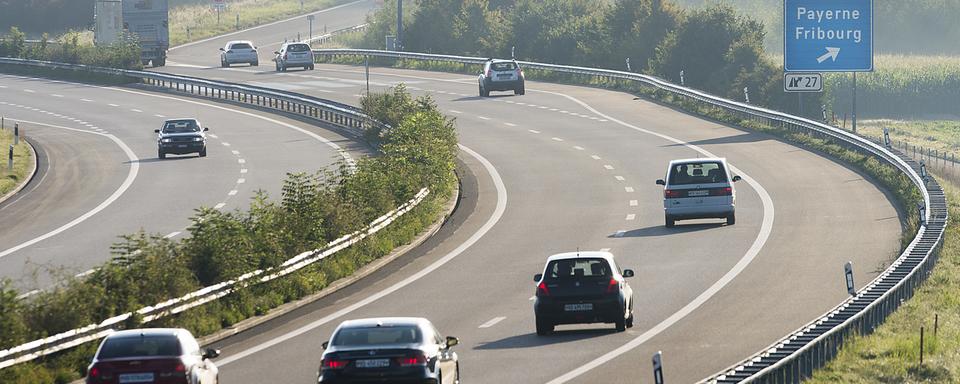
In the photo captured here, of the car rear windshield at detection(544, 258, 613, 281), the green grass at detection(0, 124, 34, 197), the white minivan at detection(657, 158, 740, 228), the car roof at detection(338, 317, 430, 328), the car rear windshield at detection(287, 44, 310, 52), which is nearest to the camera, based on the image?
the car roof at detection(338, 317, 430, 328)

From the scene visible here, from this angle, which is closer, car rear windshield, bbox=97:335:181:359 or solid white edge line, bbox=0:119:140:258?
car rear windshield, bbox=97:335:181:359

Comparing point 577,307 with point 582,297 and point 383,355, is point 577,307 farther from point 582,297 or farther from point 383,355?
point 383,355

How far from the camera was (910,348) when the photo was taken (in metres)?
22.6

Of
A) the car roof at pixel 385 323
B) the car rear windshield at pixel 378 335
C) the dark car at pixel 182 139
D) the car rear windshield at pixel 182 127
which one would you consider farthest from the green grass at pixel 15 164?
the car rear windshield at pixel 378 335

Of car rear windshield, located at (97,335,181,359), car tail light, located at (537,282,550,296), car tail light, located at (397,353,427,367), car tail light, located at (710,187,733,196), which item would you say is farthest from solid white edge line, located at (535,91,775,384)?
car rear windshield, located at (97,335,181,359)

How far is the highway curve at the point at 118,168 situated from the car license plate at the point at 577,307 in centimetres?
749

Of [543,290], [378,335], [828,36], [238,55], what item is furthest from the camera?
[238,55]

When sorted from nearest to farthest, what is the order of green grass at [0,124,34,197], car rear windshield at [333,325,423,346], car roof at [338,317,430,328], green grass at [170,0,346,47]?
1. car rear windshield at [333,325,423,346]
2. car roof at [338,317,430,328]
3. green grass at [0,124,34,197]
4. green grass at [170,0,346,47]

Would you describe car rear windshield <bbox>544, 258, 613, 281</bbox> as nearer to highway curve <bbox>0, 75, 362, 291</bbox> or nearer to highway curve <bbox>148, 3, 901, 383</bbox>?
highway curve <bbox>148, 3, 901, 383</bbox>

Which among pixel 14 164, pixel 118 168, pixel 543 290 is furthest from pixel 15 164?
pixel 543 290

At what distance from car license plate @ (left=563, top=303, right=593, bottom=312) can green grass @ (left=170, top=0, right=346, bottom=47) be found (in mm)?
99628

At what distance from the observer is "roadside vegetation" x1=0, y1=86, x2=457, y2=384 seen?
22797 millimetres

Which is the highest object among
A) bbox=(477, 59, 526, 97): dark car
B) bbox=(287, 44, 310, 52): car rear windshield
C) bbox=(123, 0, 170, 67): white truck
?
bbox=(123, 0, 170, 67): white truck

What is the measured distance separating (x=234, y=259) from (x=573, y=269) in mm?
6179
